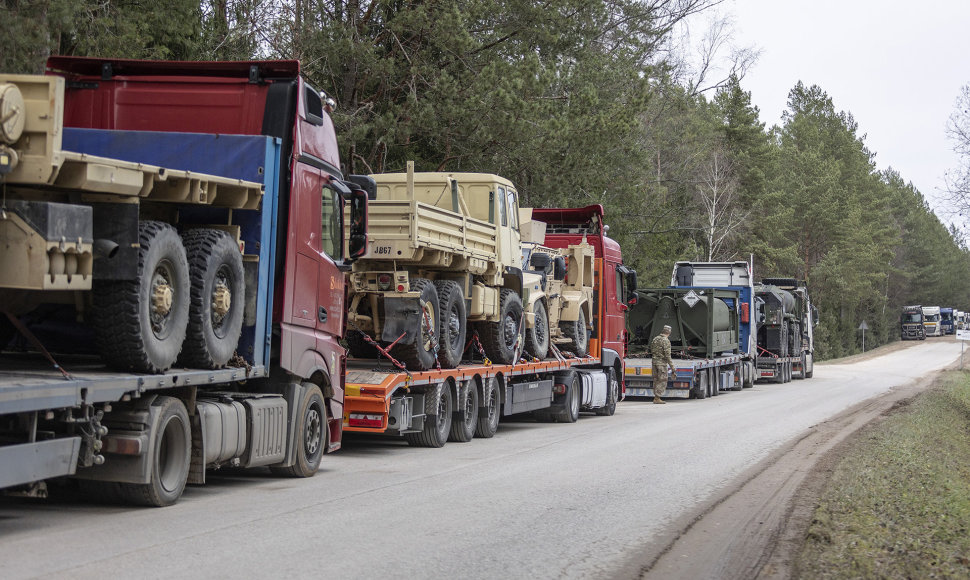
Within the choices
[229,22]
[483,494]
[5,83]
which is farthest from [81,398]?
[229,22]

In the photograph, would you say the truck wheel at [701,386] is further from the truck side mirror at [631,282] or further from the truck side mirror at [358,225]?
the truck side mirror at [358,225]

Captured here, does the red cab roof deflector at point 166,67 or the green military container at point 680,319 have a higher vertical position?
the red cab roof deflector at point 166,67

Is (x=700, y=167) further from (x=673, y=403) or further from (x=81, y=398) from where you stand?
(x=81, y=398)

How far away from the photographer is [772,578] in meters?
6.89

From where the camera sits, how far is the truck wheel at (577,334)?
2059 centimetres

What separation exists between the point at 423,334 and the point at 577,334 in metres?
7.17

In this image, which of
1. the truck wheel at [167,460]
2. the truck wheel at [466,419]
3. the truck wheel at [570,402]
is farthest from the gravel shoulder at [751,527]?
the truck wheel at [570,402]

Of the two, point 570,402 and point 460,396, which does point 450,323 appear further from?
point 570,402

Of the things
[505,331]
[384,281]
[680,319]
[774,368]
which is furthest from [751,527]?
[774,368]

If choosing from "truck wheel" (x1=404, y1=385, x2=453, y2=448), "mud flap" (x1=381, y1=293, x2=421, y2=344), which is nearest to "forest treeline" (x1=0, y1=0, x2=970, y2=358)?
"mud flap" (x1=381, y1=293, x2=421, y2=344)

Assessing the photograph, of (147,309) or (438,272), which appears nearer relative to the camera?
(147,309)

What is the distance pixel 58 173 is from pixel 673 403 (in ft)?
71.4

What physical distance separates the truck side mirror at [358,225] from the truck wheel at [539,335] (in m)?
6.63

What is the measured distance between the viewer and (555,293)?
19844 millimetres
